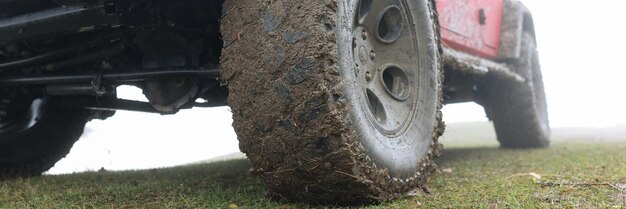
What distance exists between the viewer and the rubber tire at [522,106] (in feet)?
15.1

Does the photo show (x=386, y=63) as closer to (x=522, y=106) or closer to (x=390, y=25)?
(x=390, y=25)

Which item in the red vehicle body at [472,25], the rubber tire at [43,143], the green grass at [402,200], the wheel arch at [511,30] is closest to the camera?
the green grass at [402,200]

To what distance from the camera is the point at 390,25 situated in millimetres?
2268

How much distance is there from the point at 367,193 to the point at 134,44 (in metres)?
1.33

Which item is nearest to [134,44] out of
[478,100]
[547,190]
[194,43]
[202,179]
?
[194,43]

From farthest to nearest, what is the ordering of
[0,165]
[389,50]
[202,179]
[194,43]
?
[0,165]
[202,179]
[194,43]
[389,50]

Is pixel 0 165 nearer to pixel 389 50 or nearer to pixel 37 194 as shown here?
pixel 37 194

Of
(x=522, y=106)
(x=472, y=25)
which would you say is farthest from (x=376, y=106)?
(x=522, y=106)

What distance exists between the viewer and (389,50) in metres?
2.25

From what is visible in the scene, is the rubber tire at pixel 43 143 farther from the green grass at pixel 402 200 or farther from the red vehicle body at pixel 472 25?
the red vehicle body at pixel 472 25

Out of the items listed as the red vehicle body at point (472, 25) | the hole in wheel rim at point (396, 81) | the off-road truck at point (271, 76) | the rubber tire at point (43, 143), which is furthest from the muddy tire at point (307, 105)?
the rubber tire at point (43, 143)

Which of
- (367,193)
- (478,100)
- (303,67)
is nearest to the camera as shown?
(303,67)

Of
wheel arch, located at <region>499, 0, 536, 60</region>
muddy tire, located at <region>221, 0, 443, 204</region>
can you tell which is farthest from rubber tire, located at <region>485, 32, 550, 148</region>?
muddy tire, located at <region>221, 0, 443, 204</region>

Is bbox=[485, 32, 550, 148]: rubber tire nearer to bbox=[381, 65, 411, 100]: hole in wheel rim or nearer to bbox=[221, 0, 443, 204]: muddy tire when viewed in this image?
bbox=[381, 65, 411, 100]: hole in wheel rim
